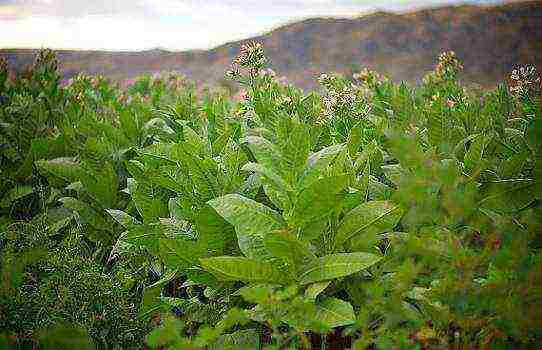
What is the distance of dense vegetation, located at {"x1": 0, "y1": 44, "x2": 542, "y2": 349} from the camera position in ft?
4.96

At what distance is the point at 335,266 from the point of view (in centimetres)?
190

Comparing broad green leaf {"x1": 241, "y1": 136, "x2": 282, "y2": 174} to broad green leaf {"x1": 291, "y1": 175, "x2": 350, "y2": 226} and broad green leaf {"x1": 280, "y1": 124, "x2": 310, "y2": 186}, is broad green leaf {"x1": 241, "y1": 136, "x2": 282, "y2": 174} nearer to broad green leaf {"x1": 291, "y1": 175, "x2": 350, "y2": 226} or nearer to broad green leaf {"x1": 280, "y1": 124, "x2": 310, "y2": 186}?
broad green leaf {"x1": 280, "y1": 124, "x2": 310, "y2": 186}

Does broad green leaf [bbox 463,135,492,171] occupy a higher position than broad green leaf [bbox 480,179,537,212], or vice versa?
broad green leaf [bbox 463,135,492,171]

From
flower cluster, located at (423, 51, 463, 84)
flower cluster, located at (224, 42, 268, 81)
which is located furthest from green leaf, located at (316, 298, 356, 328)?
flower cluster, located at (423, 51, 463, 84)

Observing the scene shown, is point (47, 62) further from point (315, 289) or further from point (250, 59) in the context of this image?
point (315, 289)

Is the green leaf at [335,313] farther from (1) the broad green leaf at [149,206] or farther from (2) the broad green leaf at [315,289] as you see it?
(1) the broad green leaf at [149,206]

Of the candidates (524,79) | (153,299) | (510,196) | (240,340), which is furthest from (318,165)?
(524,79)

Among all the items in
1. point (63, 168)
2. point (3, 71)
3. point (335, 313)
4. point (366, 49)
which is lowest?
point (335, 313)

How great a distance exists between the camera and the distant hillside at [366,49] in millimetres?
10477

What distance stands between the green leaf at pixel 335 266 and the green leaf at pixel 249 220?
0.52 ft

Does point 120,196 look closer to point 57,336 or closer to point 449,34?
point 57,336

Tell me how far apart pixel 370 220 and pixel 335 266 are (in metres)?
0.23

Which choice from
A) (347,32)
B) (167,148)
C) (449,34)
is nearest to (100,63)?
(347,32)

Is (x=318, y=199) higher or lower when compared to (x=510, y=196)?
higher
